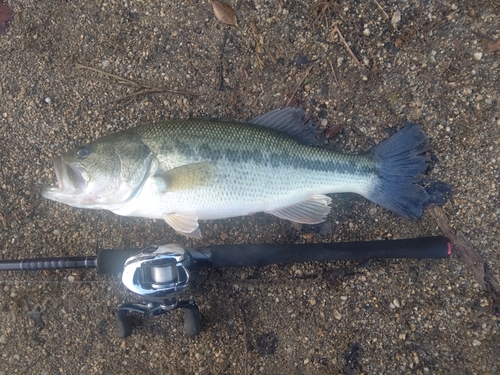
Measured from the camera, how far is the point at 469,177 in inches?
102

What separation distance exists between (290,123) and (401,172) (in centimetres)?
83

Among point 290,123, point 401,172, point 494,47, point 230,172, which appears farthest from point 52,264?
point 494,47

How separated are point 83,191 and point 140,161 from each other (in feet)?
1.31

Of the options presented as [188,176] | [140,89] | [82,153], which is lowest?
[188,176]

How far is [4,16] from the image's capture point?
2762 millimetres

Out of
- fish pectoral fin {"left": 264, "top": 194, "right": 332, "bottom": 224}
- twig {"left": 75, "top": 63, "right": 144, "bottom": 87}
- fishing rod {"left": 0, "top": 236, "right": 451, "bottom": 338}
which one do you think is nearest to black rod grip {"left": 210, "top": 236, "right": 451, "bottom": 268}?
fishing rod {"left": 0, "top": 236, "right": 451, "bottom": 338}

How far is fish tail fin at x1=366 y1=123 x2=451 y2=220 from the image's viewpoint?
2.46 meters

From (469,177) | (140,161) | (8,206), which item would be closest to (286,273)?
(140,161)

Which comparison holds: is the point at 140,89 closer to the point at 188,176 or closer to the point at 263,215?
the point at 188,176

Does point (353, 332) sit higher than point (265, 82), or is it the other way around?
point (265, 82)

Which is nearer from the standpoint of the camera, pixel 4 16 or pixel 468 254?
pixel 468 254

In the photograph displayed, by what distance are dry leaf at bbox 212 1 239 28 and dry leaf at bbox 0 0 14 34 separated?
1593 mm

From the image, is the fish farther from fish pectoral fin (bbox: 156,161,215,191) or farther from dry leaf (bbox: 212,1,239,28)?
dry leaf (bbox: 212,1,239,28)

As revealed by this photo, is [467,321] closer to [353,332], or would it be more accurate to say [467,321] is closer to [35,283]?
[353,332]
